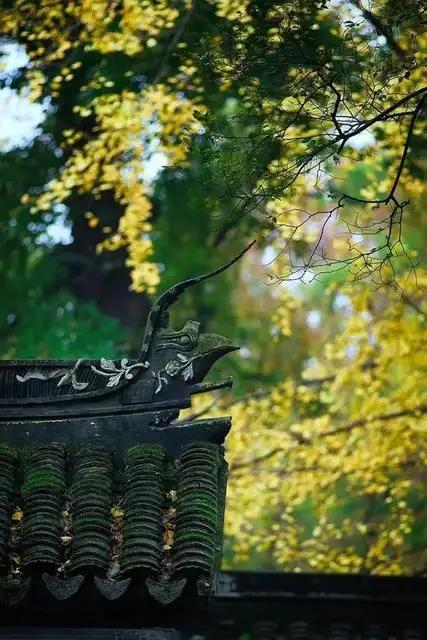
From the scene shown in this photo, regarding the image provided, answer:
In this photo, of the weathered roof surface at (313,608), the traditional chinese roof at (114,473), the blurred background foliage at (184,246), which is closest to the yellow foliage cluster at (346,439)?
the blurred background foliage at (184,246)

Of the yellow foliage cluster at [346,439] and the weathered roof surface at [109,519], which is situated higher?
the weathered roof surface at [109,519]

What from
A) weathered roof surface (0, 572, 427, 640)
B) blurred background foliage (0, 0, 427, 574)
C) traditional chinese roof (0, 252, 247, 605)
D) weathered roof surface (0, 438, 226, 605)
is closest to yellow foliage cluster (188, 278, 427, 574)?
blurred background foliage (0, 0, 427, 574)

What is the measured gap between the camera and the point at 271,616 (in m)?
11.3

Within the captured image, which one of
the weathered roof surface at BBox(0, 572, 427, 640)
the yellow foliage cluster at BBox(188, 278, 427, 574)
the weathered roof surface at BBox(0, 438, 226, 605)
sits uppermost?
the weathered roof surface at BBox(0, 438, 226, 605)

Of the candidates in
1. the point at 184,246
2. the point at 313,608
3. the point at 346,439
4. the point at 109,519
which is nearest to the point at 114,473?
the point at 109,519

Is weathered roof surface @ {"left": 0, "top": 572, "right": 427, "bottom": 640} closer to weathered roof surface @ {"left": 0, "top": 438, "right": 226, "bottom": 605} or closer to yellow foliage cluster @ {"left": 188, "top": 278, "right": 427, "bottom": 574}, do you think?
weathered roof surface @ {"left": 0, "top": 438, "right": 226, "bottom": 605}

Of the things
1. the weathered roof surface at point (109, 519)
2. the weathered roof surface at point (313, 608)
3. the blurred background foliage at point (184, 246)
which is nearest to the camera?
the weathered roof surface at point (109, 519)

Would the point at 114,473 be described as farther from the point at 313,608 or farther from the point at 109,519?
the point at 313,608

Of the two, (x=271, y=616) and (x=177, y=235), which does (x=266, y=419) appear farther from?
(x=271, y=616)

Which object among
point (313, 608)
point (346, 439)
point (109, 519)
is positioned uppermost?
point (109, 519)

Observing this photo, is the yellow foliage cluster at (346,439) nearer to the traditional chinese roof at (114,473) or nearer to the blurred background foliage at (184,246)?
the blurred background foliage at (184,246)

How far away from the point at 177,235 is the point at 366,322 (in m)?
4.32

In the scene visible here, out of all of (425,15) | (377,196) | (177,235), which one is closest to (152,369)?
(425,15)

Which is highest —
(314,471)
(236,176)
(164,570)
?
(236,176)
